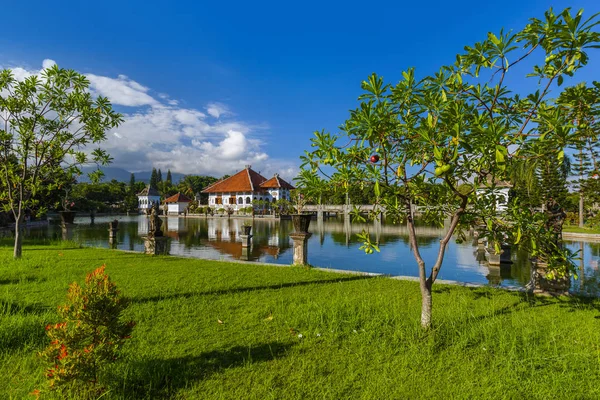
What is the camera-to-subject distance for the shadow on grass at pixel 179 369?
2336mm

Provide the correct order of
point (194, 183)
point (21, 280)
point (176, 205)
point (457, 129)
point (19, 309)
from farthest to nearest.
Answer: point (194, 183) → point (176, 205) → point (21, 280) → point (19, 309) → point (457, 129)

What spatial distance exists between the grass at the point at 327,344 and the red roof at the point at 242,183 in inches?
1620

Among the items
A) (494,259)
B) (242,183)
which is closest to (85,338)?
(494,259)

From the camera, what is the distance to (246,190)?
45656 mm

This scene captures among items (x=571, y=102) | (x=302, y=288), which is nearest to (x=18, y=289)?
(x=302, y=288)

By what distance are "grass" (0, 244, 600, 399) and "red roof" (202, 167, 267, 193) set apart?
4115 centimetres

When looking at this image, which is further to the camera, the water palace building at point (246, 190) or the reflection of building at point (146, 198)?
the reflection of building at point (146, 198)

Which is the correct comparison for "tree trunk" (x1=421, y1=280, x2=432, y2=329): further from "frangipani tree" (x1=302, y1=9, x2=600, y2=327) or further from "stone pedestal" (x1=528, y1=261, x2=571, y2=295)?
"stone pedestal" (x1=528, y1=261, x2=571, y2=295)

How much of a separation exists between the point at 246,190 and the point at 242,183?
6.47 feet

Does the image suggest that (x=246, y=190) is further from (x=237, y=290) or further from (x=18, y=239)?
(x=237, y=290)

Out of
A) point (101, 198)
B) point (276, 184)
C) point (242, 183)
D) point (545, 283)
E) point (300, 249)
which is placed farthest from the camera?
point (101, 198)

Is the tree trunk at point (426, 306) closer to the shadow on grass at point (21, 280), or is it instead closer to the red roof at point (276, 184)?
the shadow on grass at point (21, 280)

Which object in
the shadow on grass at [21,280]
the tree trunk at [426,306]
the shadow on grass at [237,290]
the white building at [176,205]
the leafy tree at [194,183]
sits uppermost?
the leafy tree at [194,183]

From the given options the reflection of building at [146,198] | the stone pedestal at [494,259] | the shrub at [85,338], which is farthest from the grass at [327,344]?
the reflection of building at [146,198]
